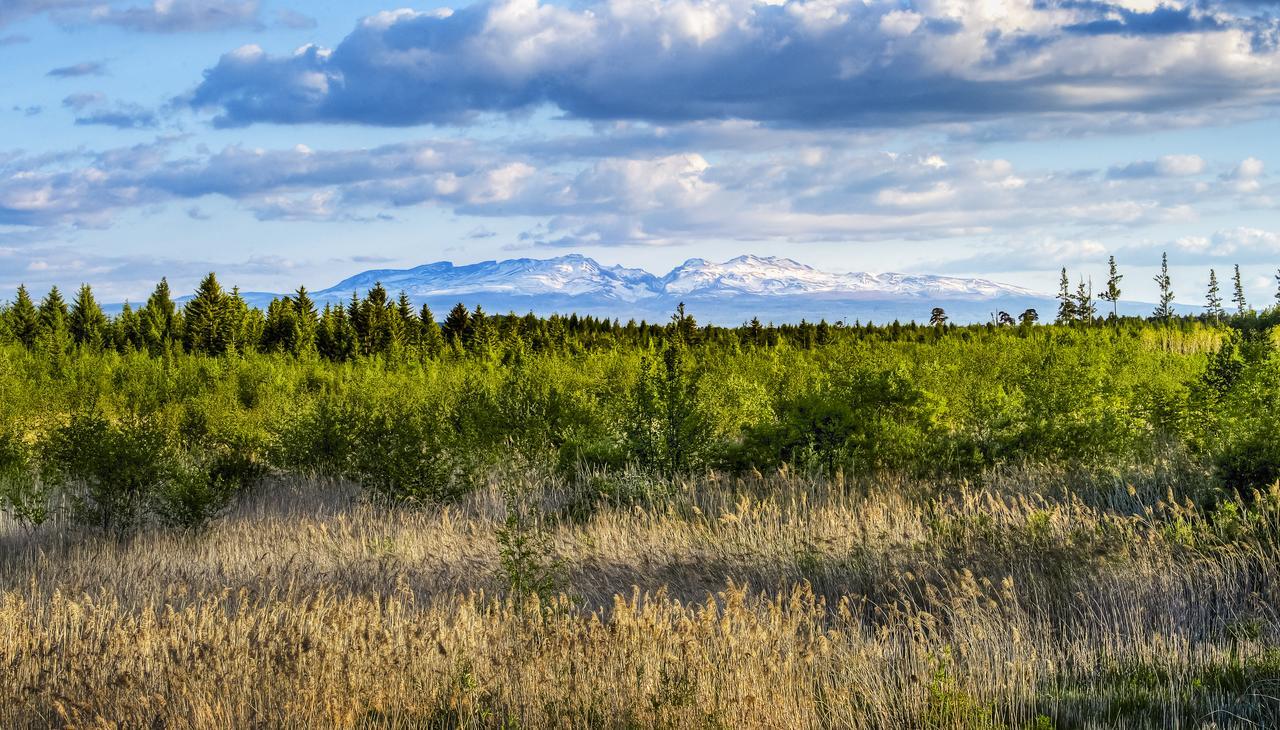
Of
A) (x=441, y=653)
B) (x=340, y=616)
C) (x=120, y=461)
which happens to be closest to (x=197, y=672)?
(x=340, y=616)

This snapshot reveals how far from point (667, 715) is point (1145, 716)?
2658mm

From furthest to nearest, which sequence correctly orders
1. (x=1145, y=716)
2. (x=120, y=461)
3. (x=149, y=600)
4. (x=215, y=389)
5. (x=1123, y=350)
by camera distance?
(x=215, y=389)
(x=1123, y=350)
(x=120, y=461)
(x=149, y=600)
(x=1145, y=716)

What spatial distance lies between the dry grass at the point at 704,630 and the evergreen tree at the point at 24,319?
4971 centimetres

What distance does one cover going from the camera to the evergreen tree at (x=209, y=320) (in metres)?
52.1

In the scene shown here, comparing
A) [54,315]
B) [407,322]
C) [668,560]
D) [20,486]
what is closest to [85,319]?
[54,315]

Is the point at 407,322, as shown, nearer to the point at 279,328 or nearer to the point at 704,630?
the point at 279,328

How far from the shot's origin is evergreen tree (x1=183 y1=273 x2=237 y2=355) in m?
52.1

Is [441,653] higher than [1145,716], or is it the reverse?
[441,653]

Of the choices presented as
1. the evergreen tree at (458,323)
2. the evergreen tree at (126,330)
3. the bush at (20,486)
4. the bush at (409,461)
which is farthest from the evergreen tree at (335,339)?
the bush at (409,461)

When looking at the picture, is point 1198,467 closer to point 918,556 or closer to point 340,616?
point 918,556

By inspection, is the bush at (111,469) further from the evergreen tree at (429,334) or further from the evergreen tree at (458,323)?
the evergreen tree at (458,323)

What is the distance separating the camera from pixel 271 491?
14.9 m

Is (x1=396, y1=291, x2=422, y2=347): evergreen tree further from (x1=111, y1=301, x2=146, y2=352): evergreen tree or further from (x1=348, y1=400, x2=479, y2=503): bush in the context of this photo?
(x1=348, y1=400, x2=479, y2=503): bush

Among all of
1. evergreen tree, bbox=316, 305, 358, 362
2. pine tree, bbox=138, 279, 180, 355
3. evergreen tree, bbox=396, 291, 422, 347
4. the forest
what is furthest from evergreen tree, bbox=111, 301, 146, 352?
the forest
